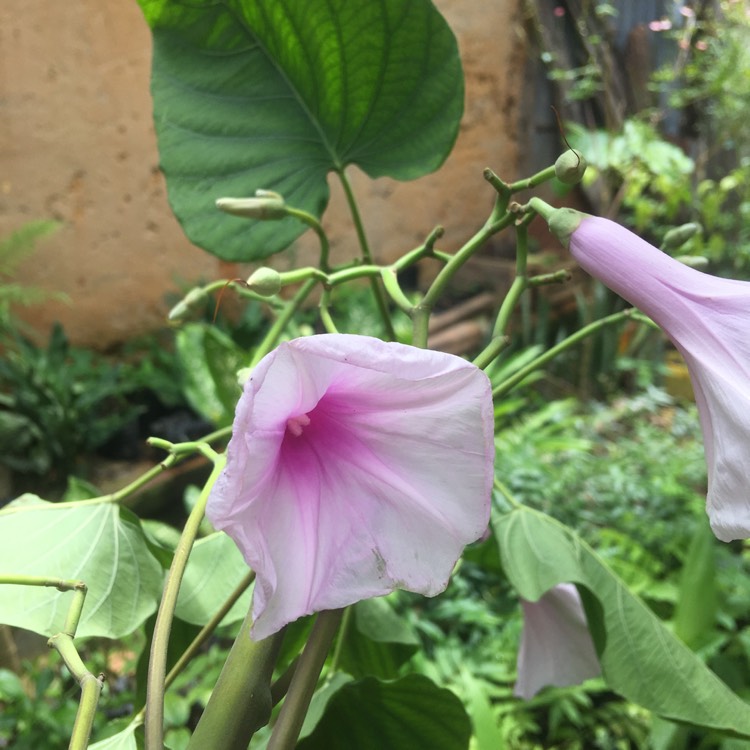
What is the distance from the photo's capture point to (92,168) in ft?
8.54

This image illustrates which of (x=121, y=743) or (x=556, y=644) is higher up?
(x=121, y=743)

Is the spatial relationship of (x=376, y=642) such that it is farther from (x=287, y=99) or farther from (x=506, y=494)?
(x=287, y=99)

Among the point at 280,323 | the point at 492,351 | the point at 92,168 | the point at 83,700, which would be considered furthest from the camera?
the point at 92,168

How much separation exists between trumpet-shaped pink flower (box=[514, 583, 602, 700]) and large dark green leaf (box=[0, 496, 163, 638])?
0.92 feet

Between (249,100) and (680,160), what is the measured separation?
111 inches

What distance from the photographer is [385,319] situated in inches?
18.9

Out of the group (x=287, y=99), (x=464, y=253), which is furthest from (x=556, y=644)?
(x=287, y=99)

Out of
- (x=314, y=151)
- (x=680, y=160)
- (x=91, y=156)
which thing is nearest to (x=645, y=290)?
(x=314, y=151)

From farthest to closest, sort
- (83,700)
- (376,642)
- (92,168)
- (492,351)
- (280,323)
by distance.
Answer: (92,168)
(376,642)
(280,323)
(492,351)
(83,700)

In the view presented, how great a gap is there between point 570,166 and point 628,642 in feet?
1.08

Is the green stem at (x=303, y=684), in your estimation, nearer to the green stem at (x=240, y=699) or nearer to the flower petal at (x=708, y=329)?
the green stem at (x=240, y=699)

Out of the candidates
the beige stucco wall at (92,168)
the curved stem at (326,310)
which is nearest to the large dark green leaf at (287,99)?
the curved stem at (326,310)

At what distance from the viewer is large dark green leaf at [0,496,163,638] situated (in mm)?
385

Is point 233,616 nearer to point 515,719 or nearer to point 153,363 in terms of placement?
point 515,719
